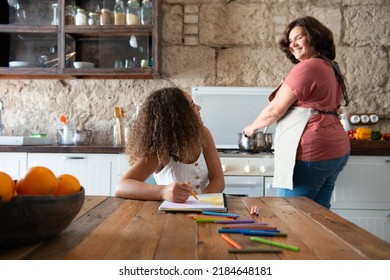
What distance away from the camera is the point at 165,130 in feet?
5.13

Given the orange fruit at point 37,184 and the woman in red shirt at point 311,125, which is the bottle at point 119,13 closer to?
the woman in red shirt at point 311,125

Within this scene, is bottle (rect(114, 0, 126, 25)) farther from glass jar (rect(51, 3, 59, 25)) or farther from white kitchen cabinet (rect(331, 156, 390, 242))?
white kitchen cabinet (rect(331, 156, 390, 242))

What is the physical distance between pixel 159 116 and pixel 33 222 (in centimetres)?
88

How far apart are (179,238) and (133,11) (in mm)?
2648

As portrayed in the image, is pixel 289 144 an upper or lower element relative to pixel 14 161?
upper

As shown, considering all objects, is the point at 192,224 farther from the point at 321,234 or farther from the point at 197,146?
the point at 197,146

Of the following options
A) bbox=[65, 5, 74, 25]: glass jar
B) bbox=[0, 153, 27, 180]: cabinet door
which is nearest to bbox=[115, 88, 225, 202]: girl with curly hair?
bbox=[0, 153, 27, 180]: cabinet door

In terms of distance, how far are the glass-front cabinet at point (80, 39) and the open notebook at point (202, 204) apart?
1.93 meters

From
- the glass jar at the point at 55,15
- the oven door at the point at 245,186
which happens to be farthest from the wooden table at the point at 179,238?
the glass jar at the point at 55,15

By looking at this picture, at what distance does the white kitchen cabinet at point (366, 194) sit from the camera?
2.73 meters

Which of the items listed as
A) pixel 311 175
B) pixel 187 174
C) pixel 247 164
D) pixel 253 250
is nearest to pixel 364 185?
pixel 247 164

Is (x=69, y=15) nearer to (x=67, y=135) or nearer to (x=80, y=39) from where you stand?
(x=80, y=39)

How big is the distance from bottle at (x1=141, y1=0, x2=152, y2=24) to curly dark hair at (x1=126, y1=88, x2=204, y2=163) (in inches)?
64.9

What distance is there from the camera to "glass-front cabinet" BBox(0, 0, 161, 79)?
3.09 meters
